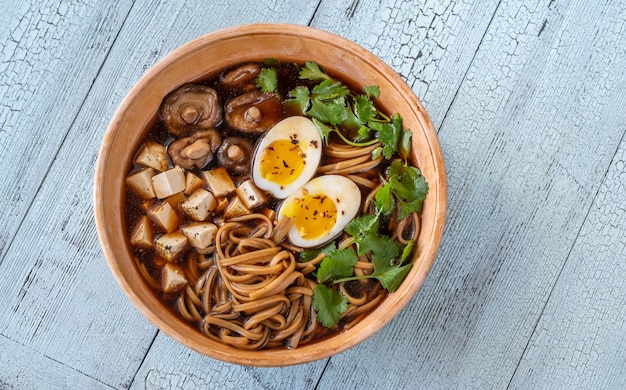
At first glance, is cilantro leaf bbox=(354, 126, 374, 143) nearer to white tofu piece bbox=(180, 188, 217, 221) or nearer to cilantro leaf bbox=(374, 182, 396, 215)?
cilantro leaf bbox=(374, 182, 396, 215)

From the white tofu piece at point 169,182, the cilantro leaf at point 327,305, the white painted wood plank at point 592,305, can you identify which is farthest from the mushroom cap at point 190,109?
the white painted wood plank at point 592,305

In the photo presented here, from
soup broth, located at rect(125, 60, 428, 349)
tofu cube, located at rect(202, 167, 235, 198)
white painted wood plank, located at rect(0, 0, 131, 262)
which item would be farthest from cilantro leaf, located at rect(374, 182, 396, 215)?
white painted wood plank, located at rect(0, 0, 131, 262)

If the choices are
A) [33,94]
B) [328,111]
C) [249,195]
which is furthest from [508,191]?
[33,94]

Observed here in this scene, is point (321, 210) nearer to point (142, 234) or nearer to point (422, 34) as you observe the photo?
point (142, 234)

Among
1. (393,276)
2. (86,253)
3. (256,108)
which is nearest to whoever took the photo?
(393,276)

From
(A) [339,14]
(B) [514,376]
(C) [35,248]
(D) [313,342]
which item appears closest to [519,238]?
(B) [514,376]

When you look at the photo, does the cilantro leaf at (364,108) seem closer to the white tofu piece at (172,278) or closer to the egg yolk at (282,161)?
the egg yolk at (282,161)

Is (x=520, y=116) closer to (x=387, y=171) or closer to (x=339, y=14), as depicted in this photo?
(x=387, y=171)

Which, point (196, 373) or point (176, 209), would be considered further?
point (196, 373)
